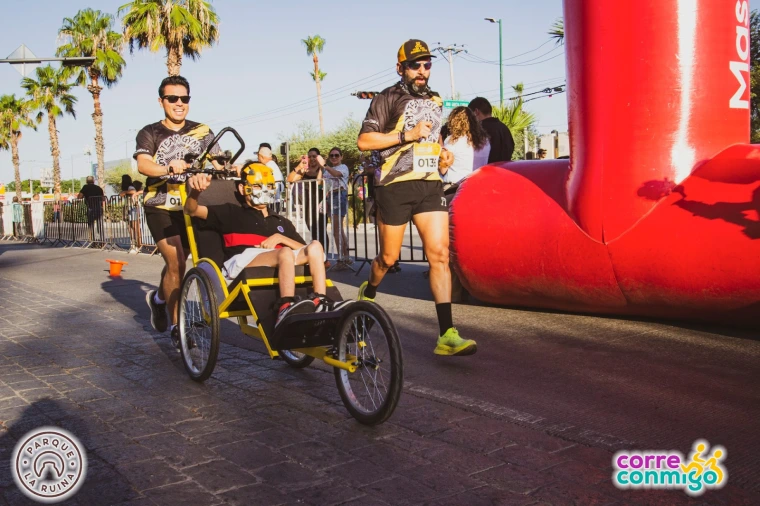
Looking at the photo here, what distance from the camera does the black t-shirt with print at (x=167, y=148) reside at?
19.5 ft

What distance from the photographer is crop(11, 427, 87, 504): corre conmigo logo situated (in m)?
3.27

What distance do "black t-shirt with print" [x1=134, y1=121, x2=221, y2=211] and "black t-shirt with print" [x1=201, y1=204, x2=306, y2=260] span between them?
26.6 inches

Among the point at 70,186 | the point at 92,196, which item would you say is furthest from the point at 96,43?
the point at 70,186

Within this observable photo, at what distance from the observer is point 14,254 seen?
20531mm

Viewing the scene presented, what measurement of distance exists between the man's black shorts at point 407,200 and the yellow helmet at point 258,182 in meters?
0.83

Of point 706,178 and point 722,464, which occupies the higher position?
point 706,178

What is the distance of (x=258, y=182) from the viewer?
5.26 m

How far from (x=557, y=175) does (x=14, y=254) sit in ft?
57.2

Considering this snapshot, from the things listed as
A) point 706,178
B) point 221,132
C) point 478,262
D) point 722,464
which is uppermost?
point 221,132

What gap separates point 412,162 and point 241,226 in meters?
1.27

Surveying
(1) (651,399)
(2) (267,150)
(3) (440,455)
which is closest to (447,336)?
(1) (651,399)

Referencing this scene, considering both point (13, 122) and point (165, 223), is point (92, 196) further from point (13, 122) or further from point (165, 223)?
point (13, 122)

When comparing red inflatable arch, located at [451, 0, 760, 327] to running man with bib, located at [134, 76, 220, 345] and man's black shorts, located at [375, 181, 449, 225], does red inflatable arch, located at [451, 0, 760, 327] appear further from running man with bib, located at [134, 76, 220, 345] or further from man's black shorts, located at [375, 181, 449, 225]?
running man with bib, located at [134, 76, 220, 345]

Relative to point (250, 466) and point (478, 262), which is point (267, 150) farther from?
point (250, 466)
